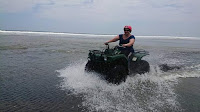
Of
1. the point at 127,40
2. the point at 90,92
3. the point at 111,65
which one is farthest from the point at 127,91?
the point at 127,40

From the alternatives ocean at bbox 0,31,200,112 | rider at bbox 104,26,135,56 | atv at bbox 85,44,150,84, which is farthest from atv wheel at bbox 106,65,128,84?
rider at bbox 104,26,135,56

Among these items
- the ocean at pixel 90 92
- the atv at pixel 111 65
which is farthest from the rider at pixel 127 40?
the ocean at pixel 90 92

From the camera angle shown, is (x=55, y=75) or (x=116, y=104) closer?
(x=116, y=104)

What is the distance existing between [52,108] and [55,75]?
3445 mm

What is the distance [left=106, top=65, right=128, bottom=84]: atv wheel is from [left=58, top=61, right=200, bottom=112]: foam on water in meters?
0.18

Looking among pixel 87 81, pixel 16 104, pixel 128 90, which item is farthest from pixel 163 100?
pixel 16 104

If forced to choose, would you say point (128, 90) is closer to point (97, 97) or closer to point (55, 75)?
point (97, 97)

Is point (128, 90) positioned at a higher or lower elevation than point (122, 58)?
lower

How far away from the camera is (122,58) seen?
22.9ft

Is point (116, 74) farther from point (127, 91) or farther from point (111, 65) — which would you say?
point (127, 91)

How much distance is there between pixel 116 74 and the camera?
267 inches

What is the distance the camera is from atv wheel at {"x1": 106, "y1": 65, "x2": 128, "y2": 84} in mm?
6750

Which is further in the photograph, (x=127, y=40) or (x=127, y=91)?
(x=127, y=40)

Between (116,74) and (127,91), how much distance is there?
2.25 ft
